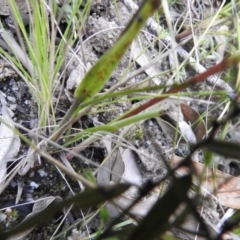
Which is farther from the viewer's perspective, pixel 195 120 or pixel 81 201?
pixel 195 120

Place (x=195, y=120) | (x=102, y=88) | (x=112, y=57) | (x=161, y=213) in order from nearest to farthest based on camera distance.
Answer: (x=161, y=213) → (x=112, y=57) → (x=102, y=88) → (x=195, y=120)

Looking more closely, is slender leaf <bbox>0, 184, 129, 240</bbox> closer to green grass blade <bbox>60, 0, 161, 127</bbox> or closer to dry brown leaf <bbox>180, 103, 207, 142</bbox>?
green grass blade <bbox>60, 0, 161, 127</bbox>

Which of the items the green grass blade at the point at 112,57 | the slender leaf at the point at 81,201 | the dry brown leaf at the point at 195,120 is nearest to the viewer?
the slender leaf at the point at 81,201

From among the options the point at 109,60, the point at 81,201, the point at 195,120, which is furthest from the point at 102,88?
the point at 81,201

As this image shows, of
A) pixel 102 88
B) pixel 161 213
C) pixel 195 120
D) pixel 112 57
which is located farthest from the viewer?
pixel 195 120

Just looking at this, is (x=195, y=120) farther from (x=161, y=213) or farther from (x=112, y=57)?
(x=161, y=213)

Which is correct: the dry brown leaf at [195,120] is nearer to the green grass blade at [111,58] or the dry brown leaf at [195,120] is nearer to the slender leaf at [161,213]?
the green grass blade at [111,58]

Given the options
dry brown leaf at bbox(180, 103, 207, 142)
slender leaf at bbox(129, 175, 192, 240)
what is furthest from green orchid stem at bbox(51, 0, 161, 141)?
dry brown leaf at bbox(180, 103, 207, 142)

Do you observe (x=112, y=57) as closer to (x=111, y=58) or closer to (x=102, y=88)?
(x=111, y=58)

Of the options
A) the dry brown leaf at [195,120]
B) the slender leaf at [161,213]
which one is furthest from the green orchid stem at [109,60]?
the dry brown leaf at [195,120]

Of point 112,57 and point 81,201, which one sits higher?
point 112,57
